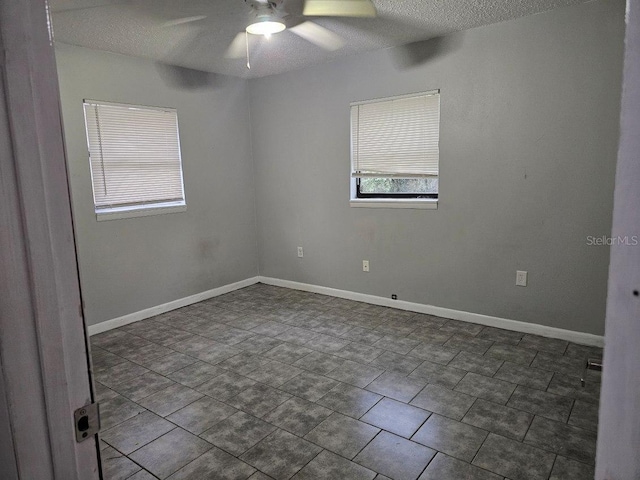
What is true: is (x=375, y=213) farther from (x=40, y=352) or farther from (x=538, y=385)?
(x=40, y=352)

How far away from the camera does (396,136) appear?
381 centimetres

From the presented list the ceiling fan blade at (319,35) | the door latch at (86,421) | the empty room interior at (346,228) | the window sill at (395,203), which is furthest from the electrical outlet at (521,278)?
the door latch at (86,421)

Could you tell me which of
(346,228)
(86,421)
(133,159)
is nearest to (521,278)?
(346,228)

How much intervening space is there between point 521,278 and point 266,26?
268 centimetres

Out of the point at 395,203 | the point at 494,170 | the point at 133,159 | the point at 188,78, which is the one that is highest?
the point at 188,78

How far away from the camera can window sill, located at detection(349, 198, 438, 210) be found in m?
3.68

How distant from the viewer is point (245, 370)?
9.39 feet

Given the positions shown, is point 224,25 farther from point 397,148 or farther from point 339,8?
point 397,148

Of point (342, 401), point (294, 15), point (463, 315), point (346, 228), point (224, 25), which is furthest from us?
point (346, 228)

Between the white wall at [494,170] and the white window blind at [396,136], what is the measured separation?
0.10m

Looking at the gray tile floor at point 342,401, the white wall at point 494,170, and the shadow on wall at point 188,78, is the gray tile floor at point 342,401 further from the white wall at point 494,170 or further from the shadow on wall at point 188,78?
the shadow on wall at point 188,78

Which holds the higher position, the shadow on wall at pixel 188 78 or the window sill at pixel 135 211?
the shadow on wall at pixel 188 78

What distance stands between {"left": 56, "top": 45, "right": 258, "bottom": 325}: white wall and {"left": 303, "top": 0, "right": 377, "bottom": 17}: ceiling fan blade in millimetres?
1853

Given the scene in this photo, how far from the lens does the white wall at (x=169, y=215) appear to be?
3395mm
